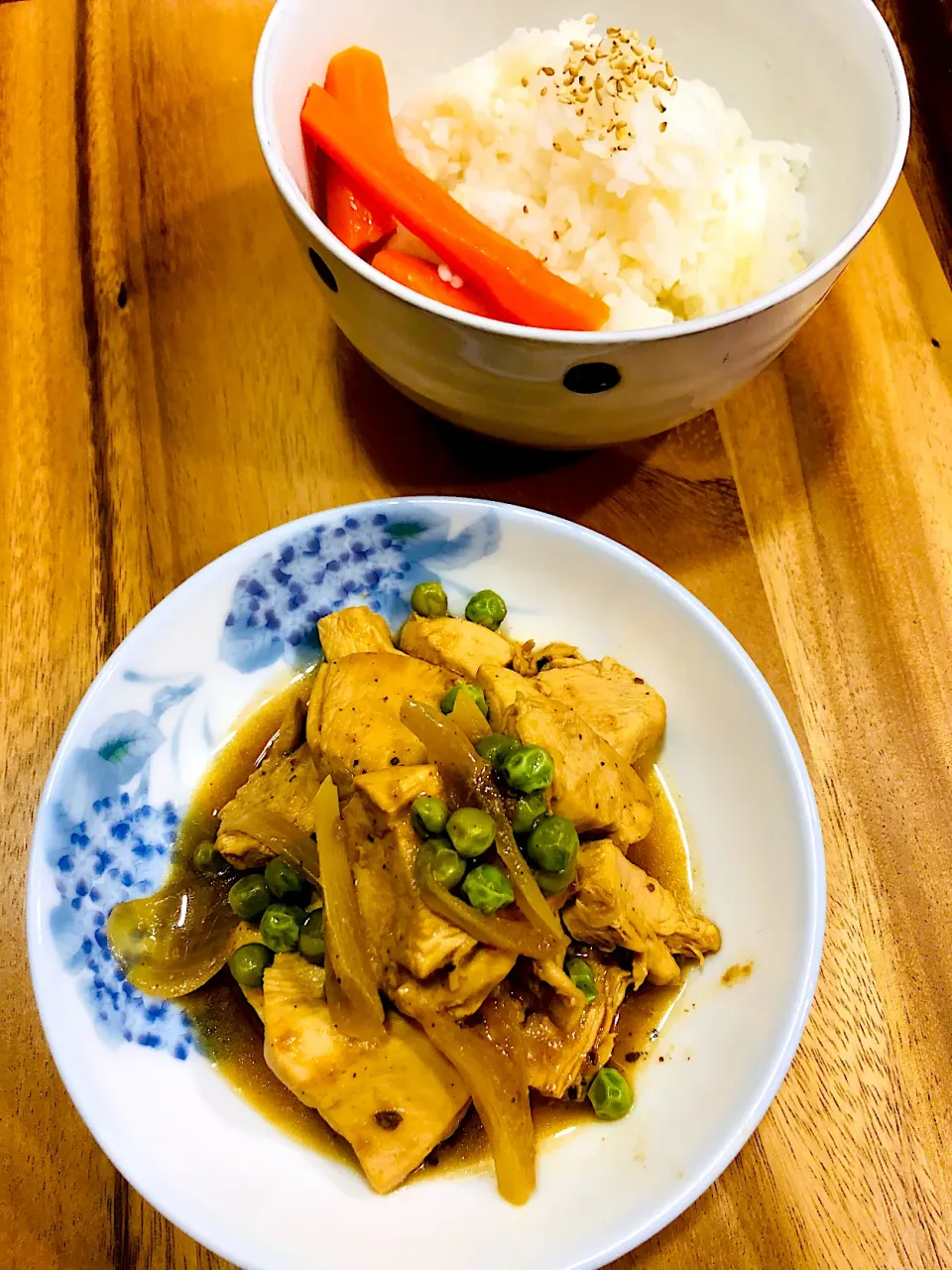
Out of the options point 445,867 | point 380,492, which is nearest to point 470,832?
point 445,867

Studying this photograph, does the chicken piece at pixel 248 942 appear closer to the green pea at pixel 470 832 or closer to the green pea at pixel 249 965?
the green pea at pixel 249 965

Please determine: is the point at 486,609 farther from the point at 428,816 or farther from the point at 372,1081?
the point at 372,1081

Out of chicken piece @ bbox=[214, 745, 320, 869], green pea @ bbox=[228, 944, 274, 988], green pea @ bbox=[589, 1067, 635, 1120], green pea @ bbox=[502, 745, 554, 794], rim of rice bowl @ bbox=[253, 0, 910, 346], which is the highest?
rim of rice bowl @ bbox=[253, 0, 910, 346]

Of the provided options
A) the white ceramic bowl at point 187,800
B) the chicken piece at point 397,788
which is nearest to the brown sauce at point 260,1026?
the white ceramic bowl at point 187,800

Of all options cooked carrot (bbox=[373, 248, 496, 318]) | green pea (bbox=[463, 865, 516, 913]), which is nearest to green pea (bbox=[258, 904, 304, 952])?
green pea (bbox=[463, 865, 516, 913])

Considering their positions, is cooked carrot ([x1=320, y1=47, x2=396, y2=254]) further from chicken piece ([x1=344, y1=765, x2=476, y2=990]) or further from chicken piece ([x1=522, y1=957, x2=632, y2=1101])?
chicken piece ([x1=522, y1=957, x2=632, y2=1101])

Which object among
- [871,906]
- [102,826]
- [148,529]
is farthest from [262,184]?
[871,906]

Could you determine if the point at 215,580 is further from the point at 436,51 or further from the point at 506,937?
the point at 436,51

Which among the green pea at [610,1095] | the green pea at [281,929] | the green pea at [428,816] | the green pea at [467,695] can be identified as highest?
the green pea at [428,816]
